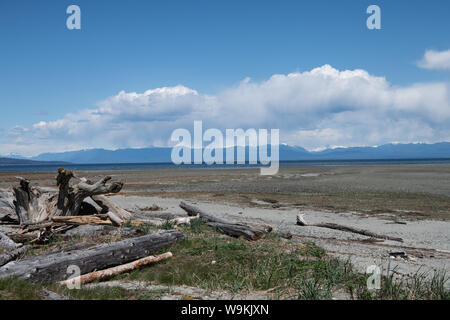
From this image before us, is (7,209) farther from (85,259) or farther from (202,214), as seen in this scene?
(85,259)

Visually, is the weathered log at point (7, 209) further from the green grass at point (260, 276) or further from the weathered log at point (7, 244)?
the green grass at point (260, 276)

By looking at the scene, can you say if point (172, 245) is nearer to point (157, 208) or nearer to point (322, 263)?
point (322, 263)

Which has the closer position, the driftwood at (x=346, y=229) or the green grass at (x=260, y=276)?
the green grass at (x=260, y=276)

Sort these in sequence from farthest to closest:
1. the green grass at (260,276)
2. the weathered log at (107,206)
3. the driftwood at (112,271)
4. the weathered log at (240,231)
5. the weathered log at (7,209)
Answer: the weathered log at (7,209) < the weathered log at (107,206) < the weathered log at (240,231) < the driftwood at (112,271) < the green grass at (260,276)

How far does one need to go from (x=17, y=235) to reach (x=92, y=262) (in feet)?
13.9

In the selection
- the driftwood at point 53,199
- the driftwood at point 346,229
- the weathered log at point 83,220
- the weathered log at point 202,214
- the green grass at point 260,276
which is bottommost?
the driftwood at point 346,229

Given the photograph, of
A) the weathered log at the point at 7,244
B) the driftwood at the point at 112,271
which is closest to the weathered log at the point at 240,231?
the driftwood at the point at 112,271

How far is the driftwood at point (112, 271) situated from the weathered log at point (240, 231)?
3233 millimetres

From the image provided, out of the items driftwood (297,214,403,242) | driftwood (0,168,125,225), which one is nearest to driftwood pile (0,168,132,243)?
driftwood (0,168,125,225)

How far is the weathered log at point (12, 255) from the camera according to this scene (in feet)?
26.4

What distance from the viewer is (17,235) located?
34.3ft

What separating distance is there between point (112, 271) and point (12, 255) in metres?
2.81

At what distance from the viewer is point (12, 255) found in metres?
8.52

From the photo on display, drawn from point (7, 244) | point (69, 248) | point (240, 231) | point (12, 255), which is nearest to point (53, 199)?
point (7, 244)
